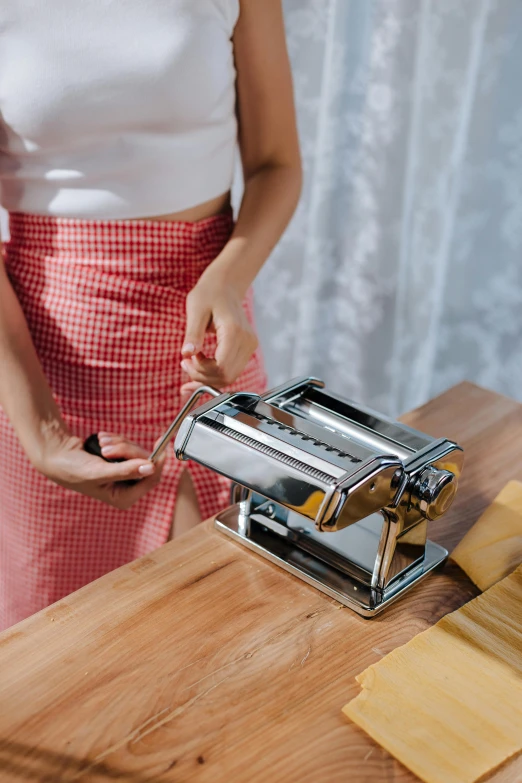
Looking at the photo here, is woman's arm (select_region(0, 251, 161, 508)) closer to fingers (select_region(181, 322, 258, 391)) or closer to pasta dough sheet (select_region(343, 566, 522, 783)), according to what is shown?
fingers (select_region(181, 322, 258, 391))

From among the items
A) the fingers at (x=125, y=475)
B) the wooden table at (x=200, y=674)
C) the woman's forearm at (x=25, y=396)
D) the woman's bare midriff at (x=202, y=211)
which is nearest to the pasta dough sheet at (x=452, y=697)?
the wooden table at (x=200, y=674)

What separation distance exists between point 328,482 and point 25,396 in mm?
486

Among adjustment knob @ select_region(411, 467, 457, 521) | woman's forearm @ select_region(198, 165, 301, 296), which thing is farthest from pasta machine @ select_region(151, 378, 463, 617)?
woman's forearm @ select_region(198, 165, 301, 296)

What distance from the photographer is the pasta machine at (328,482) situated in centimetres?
86

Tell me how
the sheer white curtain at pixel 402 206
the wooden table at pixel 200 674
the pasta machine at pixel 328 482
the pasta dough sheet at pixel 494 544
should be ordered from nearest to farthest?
the wooden table at pixel 200 674
the pasta machine at pixel 328 482
the pasta dough sheet at pixel 494 544
the sheer white curtain at pixel 402 206

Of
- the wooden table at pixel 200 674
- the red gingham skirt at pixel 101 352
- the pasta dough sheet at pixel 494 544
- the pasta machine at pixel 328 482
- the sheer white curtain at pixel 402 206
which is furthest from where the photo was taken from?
the sheer white curtain at pixel 402 206

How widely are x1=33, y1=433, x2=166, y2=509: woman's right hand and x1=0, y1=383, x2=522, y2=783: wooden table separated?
118mm

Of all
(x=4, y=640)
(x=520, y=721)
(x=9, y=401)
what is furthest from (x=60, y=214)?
(x=520, y=721)

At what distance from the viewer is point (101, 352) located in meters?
1.22

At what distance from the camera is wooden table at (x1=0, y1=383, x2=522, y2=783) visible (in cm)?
75

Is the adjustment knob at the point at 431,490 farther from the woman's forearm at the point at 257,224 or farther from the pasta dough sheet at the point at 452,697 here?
the woman's forearm at the point at 257,224

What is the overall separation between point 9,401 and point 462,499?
0.60m

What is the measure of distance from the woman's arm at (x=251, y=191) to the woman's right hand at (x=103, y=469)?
0.11 meters

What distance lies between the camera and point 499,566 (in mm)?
992
